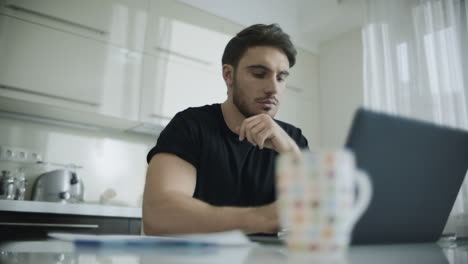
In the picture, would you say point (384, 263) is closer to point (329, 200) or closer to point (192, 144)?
point (329, 200)

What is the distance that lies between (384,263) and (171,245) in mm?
277

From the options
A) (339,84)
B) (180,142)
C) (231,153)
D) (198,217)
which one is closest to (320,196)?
(198,217)

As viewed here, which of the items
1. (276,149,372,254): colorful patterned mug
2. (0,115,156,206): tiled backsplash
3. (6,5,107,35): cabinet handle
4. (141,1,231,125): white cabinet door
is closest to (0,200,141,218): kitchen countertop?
(0,115,156,206): tiled backsplash

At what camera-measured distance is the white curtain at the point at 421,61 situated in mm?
2484

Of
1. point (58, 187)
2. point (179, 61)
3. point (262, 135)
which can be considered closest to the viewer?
point (262, 135)

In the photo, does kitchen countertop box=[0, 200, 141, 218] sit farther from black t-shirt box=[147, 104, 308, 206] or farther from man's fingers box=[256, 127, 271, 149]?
man's fingers box=[256, 127, 271, 149]

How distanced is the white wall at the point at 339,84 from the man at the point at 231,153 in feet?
6.74

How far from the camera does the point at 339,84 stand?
11.9 feet

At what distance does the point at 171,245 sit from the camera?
545mm

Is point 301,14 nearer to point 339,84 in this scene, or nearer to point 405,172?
point 339,84

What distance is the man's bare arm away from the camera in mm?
786

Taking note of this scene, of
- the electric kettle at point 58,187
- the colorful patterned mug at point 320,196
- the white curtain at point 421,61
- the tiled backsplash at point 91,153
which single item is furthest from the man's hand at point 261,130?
the tiled backsplash at point 91,153

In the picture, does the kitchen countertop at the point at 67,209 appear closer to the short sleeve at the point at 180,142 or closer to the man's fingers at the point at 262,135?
the short sleeve at the point at 180,142

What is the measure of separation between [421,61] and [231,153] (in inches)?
74.9
